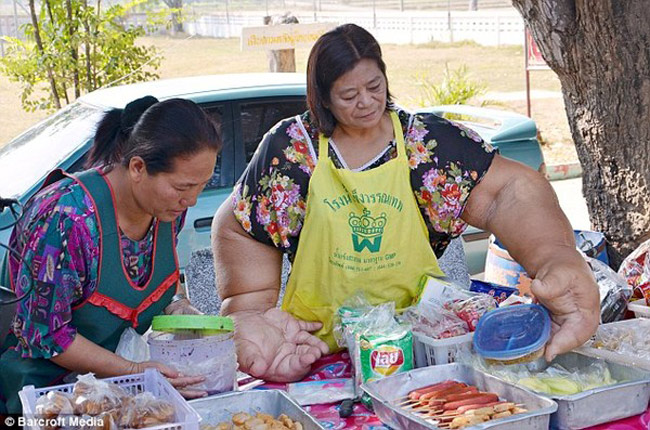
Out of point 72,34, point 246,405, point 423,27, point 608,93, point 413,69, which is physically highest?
point 72,34

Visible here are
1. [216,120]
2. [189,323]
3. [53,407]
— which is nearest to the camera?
[53,407]

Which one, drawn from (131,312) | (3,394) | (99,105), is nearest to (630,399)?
(131,312)

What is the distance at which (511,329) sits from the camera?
2.22 m

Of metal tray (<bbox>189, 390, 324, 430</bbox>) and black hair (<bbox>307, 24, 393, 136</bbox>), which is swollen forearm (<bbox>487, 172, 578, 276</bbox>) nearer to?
black hair (<bbox>307, 24, 393, 136</bbox>)

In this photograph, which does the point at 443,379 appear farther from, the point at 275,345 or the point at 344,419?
the point at 275,345

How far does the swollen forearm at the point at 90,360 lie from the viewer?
211 centimetres

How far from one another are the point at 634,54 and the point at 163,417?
2.53 metres

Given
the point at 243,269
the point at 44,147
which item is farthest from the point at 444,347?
the point at 44,147

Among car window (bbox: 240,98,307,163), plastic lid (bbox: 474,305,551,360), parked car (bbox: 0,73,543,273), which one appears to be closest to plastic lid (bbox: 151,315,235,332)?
plastic lid (bbox: 474,305,551,360)

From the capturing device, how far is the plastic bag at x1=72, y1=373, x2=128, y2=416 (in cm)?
177

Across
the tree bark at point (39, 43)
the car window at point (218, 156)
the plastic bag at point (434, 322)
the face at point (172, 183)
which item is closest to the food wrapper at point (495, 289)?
the plastic bag at point (434, 322)

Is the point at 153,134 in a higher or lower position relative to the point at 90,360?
higher

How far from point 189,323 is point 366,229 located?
65 centimetres

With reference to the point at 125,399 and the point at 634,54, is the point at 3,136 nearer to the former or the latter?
the point at 634,54
